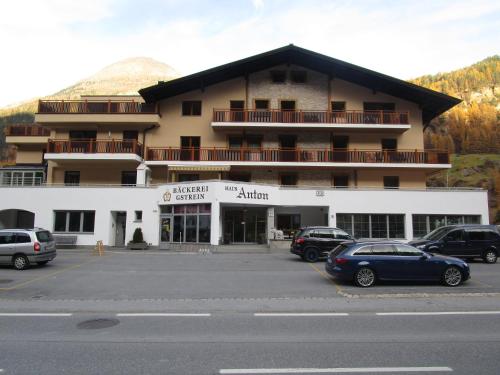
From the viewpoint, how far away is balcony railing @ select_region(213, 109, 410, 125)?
3081cm

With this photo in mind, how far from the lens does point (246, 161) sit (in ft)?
98.9

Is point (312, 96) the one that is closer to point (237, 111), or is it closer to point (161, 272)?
point (237, 111)

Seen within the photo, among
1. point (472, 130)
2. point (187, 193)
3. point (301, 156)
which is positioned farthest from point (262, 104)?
point (472, 130)

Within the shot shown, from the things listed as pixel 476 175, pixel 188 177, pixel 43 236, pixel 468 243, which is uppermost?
pixel 476 175

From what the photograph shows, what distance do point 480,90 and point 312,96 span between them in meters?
155

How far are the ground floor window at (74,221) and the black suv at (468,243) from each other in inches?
887

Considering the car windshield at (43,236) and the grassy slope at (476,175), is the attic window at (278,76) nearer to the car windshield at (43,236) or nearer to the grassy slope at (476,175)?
the car windshield at (43,236)

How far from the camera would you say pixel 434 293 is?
1106 centimetres

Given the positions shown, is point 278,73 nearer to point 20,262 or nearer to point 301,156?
point 301,156

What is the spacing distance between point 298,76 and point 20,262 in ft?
85.1

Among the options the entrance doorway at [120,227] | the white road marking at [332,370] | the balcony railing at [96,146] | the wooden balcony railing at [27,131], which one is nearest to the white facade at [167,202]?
the entrance doorway at [120,227]

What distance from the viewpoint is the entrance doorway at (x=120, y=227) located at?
93.1 feet

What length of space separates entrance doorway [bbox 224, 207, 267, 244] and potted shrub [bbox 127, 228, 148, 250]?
6.21m

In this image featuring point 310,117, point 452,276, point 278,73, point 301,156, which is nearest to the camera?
point 452,276
